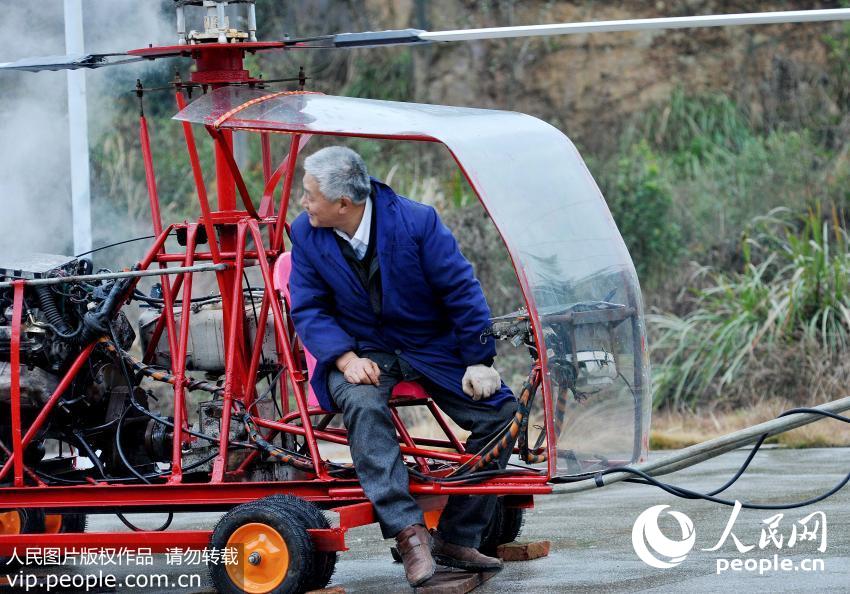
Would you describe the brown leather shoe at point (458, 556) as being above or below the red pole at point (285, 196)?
below

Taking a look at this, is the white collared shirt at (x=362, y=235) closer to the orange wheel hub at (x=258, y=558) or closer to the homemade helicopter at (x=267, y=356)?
the homemade helicopter at (x=267, y=356)

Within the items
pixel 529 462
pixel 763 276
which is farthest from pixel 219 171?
pixel 763 276

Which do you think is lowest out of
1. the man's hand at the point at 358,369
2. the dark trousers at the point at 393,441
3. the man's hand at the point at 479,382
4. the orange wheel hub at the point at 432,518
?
the orange wheel hub at the point at 432,518

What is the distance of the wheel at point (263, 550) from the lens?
473 centimetres

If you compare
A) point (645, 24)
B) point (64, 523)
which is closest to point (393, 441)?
point (645, 24)

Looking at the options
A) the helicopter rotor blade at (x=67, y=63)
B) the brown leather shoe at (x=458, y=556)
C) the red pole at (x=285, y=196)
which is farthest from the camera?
the helicopter rotor blade at (x=67, y=63)

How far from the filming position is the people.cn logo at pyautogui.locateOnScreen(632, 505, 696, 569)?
208 inches

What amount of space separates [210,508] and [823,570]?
2.34 metres

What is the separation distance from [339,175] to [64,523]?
2413 mm

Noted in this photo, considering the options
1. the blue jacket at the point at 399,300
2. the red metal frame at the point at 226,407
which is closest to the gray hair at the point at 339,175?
the blue jacket at the point at 399,300

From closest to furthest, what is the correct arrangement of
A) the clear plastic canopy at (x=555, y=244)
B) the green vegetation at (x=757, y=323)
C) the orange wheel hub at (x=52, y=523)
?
the clear plastic canopy at (x=555, y=244)
the orange wheel hub at (x=52, y=523)
the green vegetation at (x=757, y=323)

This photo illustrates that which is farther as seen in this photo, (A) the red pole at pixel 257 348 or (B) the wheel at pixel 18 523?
(B) the wheel at pixel 18 523

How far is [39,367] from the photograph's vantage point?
539 cm

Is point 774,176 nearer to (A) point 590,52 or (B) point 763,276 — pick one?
(B) point 763,276
